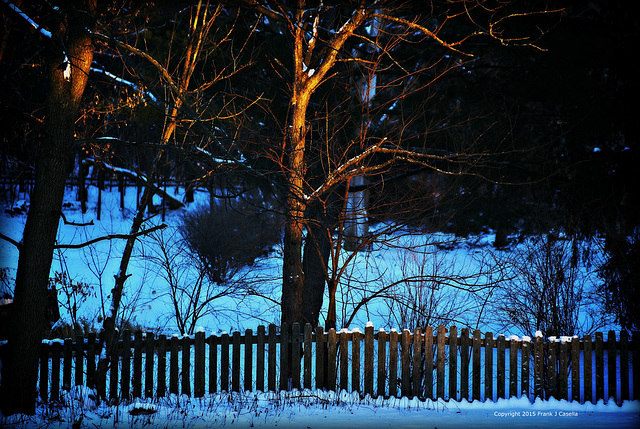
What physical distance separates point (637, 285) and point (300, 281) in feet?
17.5

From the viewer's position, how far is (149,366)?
6664 mm

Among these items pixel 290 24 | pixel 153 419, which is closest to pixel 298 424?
pixel 153 419

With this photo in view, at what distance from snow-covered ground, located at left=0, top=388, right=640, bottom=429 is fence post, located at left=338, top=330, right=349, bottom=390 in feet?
0.51

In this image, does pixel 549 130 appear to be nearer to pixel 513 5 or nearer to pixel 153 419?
pixel 513 5

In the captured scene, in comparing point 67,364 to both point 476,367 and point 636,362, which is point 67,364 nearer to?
point 476,367

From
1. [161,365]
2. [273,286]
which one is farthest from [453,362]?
[273,286]

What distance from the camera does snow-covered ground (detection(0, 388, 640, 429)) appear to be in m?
5.96

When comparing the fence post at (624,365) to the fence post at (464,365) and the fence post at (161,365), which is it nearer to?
the fence post at (464,365)

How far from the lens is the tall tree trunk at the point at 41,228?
5797mm

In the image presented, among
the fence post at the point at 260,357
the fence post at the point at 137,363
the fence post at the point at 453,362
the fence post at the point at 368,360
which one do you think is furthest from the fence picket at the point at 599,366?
the fence post at the point at 137,363

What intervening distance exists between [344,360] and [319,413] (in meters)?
0.85

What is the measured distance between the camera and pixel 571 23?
482 inches

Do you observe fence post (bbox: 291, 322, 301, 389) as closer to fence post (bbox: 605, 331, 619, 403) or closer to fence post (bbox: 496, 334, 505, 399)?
fence post (bbox: 496, 334, 505, 399)

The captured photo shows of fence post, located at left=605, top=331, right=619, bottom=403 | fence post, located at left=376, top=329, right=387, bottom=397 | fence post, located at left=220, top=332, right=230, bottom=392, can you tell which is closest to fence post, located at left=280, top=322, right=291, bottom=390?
fence post, located at left=220, top=332, right=230, bottom=392
